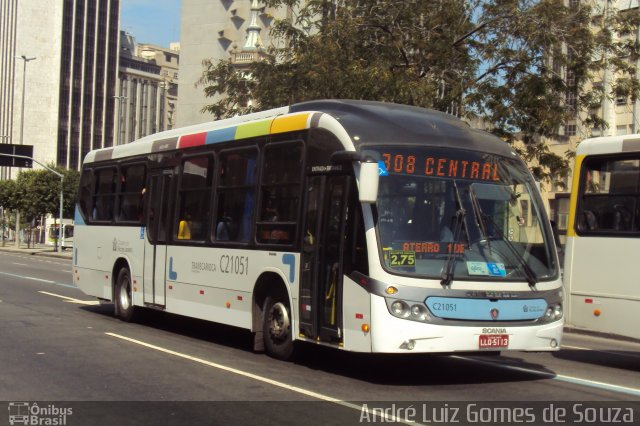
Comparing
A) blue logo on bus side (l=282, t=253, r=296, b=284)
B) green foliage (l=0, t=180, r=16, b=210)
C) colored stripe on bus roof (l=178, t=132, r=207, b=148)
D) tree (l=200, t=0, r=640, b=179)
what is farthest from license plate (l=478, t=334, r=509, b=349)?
green foliage (l=0, t=180, r=16, b=210)

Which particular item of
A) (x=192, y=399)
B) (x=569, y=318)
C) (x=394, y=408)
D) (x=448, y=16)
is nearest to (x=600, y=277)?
(x=569, y=318)

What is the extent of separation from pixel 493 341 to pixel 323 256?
85.3 inches

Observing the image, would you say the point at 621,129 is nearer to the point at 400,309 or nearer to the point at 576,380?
the point at 576,380

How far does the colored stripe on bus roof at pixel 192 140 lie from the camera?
1278 centimetres

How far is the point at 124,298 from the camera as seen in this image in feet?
49.7

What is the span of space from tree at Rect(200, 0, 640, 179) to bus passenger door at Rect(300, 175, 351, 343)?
36.2ft

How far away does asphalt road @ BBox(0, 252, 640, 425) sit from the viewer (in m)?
7.46

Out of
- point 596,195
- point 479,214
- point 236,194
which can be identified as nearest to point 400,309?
point 479,214

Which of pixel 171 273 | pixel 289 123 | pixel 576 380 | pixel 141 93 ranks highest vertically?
pixel 141 93

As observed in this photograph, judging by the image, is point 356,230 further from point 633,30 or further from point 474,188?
point 633,30

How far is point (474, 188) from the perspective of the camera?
30.7 feet

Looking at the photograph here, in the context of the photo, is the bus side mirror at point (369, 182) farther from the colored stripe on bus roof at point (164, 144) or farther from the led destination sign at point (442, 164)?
the colored stripe on bus roof at point (164, 144)

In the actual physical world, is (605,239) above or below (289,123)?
below

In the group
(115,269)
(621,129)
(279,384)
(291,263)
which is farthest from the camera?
(621,129)
